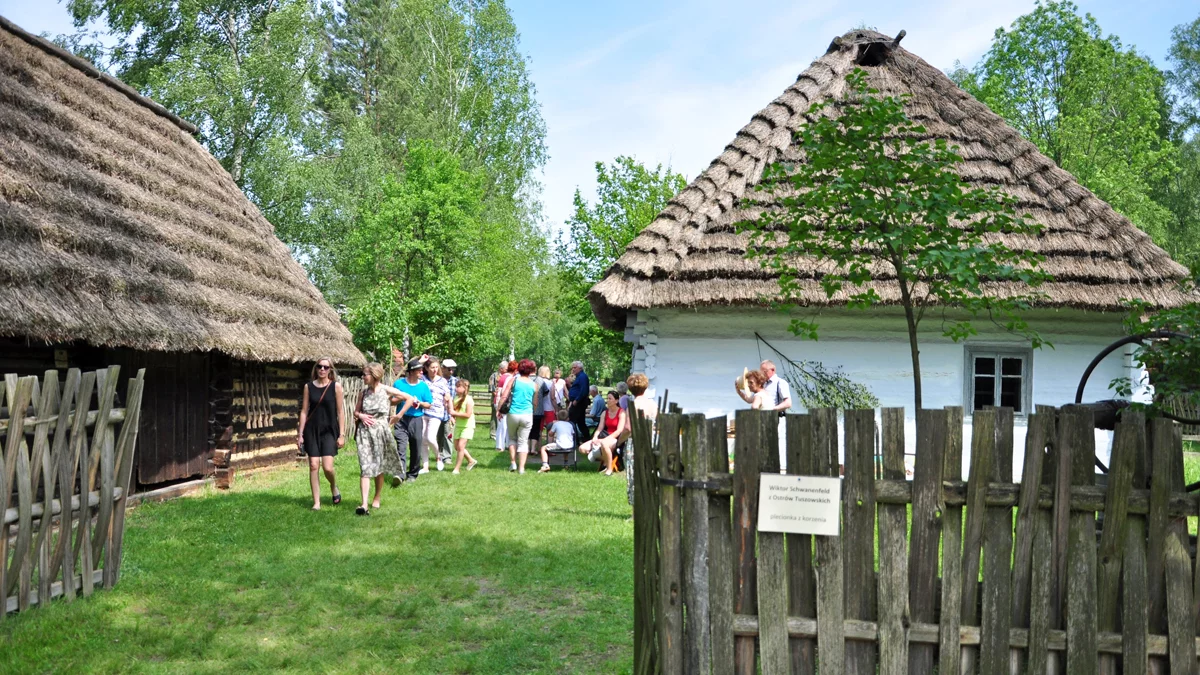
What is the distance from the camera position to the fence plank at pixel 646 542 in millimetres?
3930

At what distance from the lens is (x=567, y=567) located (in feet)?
24.1

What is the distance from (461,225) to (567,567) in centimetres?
2099

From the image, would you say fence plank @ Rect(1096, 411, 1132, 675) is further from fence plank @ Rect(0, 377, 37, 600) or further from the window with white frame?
the window with white frame

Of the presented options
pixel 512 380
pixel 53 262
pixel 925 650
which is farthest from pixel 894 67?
pixel 925 650

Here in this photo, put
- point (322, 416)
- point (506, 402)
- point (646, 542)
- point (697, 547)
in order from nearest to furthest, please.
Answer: point (697, 547) → point (646, 542) → point (322, 416) → point (506, 402)

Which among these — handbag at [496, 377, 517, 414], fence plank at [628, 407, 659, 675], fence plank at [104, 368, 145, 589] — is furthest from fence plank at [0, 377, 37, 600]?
handbag at [496, 377, 517, 414]

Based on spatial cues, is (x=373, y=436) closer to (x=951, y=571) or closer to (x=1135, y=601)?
(x=951, y=571)

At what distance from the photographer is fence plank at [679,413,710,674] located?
12.1ft

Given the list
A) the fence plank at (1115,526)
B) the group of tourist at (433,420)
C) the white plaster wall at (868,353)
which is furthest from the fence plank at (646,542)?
the white plaster wall at (868,353)

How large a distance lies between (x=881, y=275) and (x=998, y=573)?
8548 millimetres

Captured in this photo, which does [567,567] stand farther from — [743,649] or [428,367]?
[428,367]

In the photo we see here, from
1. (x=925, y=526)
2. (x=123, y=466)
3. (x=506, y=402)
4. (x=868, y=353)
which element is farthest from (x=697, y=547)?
(x=506, y=402)

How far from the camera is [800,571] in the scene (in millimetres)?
3625

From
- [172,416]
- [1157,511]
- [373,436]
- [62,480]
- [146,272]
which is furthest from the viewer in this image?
[172,416]
